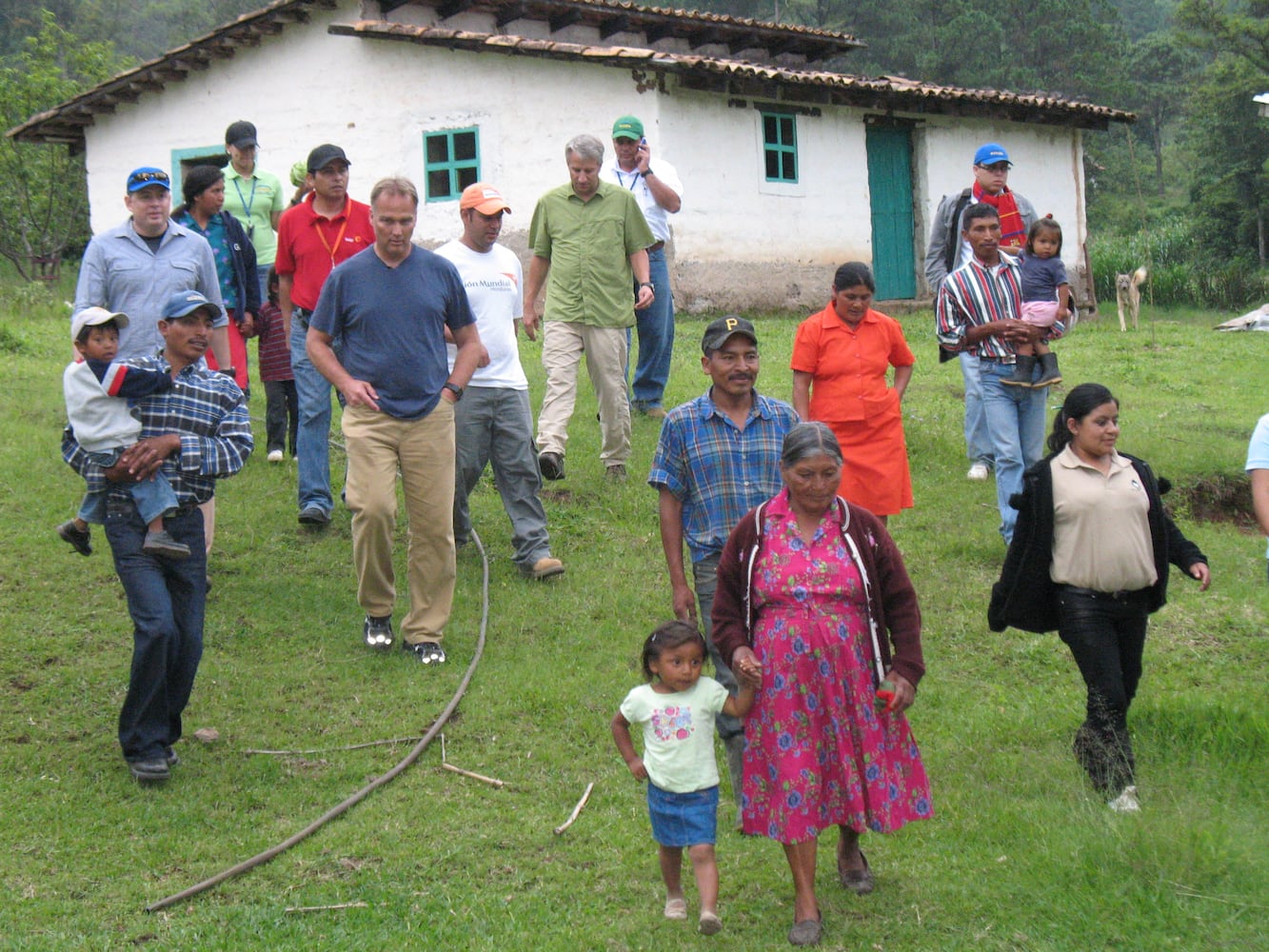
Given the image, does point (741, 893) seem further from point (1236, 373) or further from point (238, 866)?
point (1236, 373)

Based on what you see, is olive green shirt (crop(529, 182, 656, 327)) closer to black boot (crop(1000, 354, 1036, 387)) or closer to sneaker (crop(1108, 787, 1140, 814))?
black boot (crop(1000, 354, 1036, 387))

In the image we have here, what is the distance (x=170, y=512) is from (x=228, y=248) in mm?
3384

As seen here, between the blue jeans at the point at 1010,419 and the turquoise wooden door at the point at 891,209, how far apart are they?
1357 cm

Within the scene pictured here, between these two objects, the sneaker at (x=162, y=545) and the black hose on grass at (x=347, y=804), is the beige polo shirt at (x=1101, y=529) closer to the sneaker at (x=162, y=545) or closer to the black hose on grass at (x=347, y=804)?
the black hose on grass at (x=347, y=804)

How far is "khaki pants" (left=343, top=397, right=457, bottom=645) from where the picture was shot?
6871 mm

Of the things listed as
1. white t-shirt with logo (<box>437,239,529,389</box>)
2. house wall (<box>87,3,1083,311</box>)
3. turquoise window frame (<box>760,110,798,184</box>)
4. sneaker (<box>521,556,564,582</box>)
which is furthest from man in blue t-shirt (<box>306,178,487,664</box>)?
turquoise window frame (<box>760,110,798,184</box>)

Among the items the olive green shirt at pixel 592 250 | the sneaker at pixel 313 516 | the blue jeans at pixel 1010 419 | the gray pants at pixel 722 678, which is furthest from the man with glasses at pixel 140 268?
the blue jeans at pixel 1010 419

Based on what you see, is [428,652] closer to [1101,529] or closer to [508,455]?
[508,455]

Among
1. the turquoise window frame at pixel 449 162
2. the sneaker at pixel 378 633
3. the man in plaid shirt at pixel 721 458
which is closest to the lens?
the man in plaid shirt at pixel 721 458

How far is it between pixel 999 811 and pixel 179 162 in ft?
61.0

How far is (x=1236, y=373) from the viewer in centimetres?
1544

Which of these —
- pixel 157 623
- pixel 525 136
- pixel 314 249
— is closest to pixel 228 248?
pixel 314 249

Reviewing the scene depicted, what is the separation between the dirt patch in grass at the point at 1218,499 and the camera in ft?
33.6

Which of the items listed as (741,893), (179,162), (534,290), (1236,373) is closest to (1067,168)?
(1236,373)
